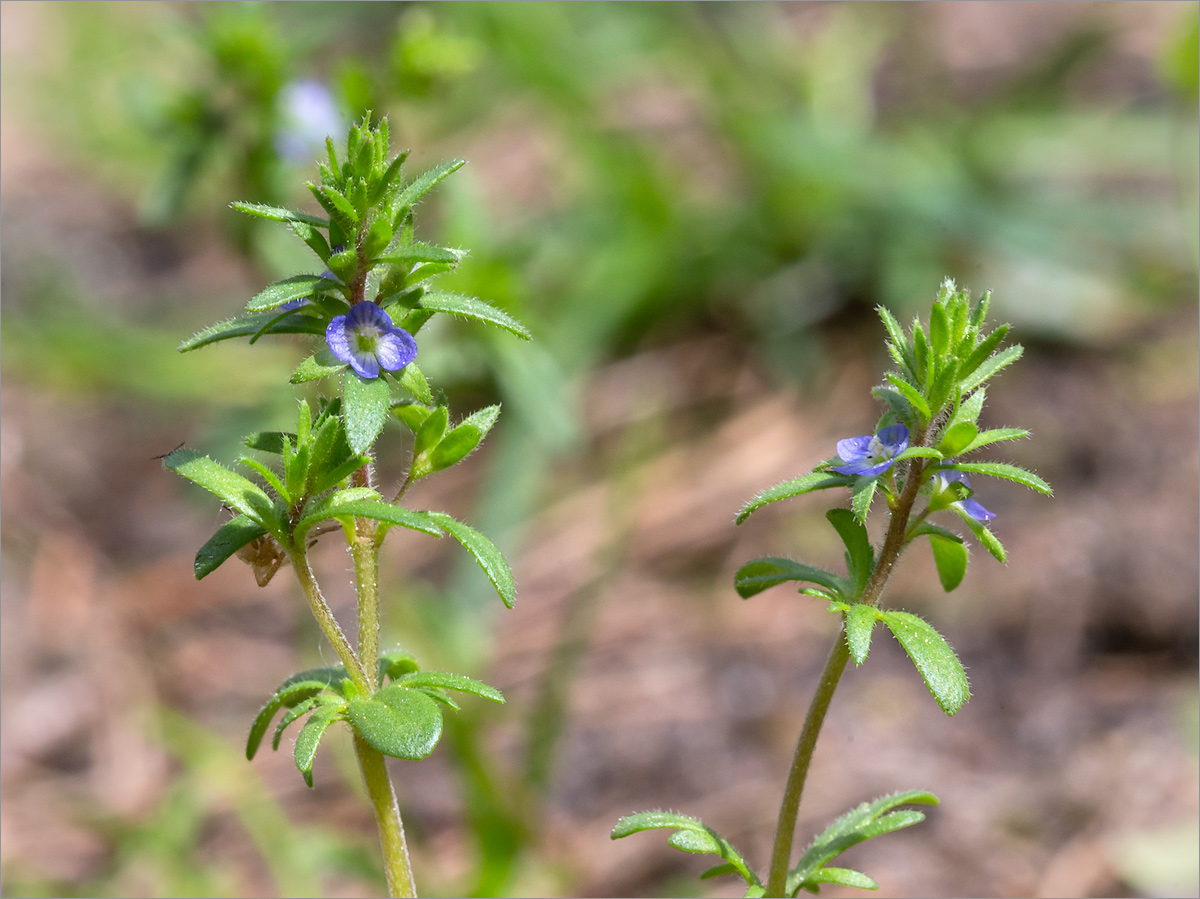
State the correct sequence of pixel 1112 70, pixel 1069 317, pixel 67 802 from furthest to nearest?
pixel 1112 70
pixel 1069 317
pixel 67 802

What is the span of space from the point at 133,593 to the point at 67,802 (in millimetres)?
936

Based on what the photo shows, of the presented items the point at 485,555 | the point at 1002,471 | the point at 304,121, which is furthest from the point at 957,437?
the point at 304,121

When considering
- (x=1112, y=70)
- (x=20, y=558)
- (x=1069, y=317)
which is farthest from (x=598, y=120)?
(x=20, y=558)

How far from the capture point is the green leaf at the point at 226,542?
59.5 inches

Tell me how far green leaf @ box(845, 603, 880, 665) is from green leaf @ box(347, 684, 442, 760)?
502 mm

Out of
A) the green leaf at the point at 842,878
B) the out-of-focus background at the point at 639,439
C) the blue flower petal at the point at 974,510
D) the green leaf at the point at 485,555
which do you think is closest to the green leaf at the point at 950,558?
the blue flower petal at the point at 974,510

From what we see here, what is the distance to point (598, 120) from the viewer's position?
5.42m

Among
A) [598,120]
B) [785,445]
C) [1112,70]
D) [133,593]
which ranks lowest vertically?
[133,593]

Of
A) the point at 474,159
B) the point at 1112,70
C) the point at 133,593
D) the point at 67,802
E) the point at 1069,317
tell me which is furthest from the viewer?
the point at 474,159

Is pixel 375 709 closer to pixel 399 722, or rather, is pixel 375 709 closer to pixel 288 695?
pixel 399 722

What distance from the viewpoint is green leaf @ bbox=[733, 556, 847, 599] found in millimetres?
1632

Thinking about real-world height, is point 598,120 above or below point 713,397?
above

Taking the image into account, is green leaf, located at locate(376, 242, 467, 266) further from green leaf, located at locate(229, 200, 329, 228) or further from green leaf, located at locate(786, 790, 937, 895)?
green leaf, located at locate(786, 790, 937, 895)

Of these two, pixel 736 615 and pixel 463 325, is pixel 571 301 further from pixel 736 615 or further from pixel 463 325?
pixel 736 615
